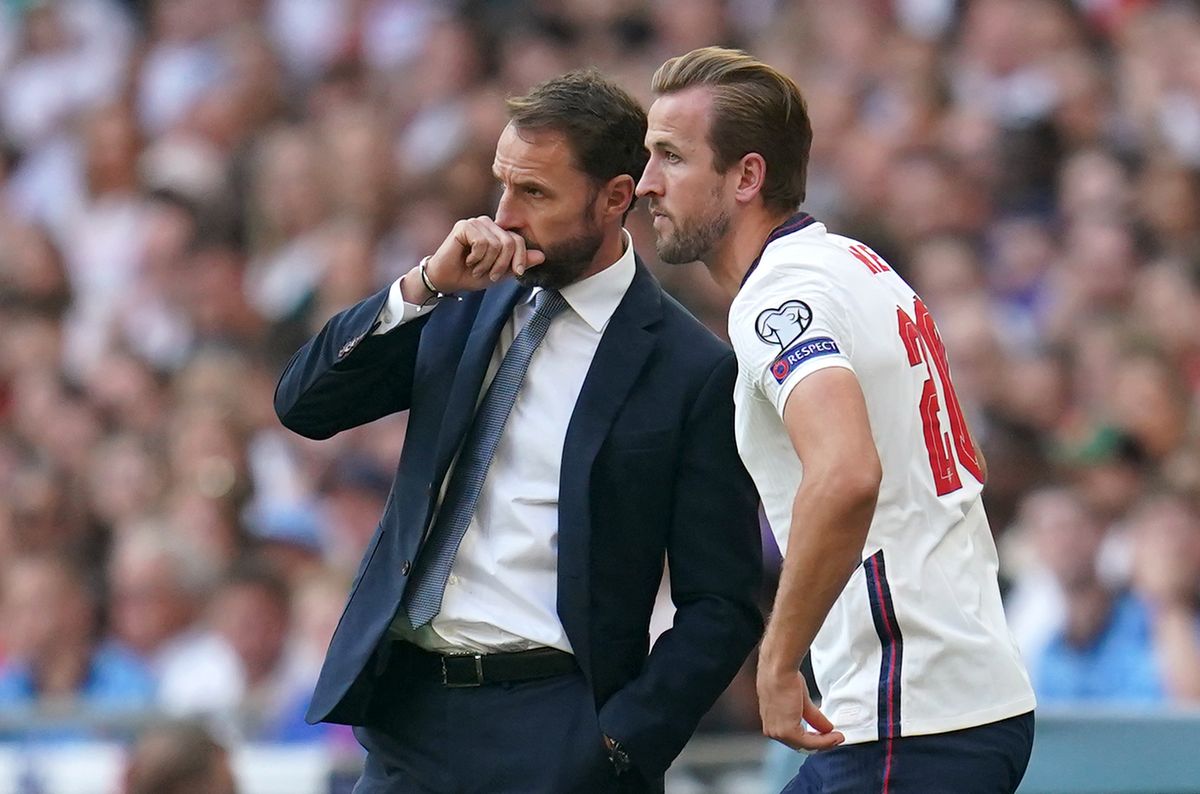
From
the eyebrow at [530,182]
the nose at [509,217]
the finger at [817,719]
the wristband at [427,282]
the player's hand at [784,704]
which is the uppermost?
the eyebrow at [530,182]

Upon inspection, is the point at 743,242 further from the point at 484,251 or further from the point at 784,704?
the point at 784,704

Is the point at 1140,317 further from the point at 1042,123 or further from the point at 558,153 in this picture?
the point at 558,153

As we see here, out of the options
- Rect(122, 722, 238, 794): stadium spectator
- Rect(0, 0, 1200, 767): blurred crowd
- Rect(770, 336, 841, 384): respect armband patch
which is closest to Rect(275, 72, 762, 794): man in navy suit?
Rect(770, 336, 841, 384): respect armband patch

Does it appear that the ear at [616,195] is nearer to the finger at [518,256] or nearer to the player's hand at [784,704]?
the finger at [518,256]

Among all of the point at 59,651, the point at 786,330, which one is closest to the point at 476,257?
the point at 786,330

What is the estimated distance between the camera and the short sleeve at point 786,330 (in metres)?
3.07

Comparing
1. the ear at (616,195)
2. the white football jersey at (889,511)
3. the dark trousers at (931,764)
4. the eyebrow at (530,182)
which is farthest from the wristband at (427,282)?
the dark trousers at (931,764)

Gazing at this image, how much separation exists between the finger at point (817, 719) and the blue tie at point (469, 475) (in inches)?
31.8

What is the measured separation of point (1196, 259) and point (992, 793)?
4452 millimetres

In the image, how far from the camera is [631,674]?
11.7 ft

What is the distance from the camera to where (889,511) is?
3186 mm

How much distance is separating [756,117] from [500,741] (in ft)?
4.01

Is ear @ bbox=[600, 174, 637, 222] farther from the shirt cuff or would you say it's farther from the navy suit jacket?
the shirt cuff

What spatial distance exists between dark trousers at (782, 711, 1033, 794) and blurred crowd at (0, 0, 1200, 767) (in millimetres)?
3007
